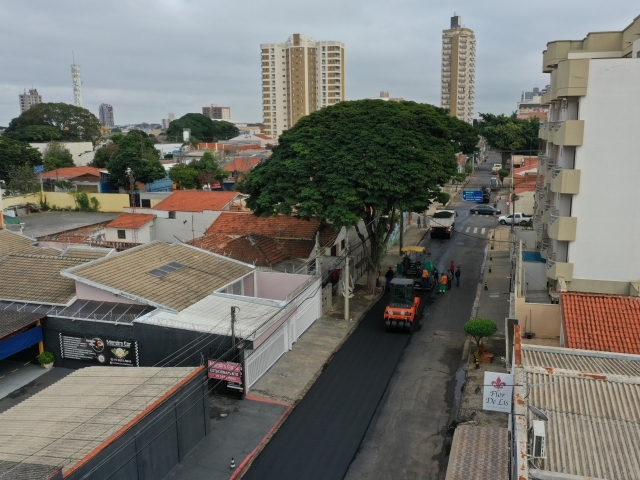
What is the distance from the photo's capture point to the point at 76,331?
2025 centimetres

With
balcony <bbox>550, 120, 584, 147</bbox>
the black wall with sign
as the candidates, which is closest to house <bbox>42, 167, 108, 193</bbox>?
the black wall with sign

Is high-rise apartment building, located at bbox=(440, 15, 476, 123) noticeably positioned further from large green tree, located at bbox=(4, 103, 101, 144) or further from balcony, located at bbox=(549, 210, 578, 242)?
balcony, located at bbox=(549, 210, 578, 242)

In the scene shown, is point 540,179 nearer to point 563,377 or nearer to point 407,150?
point 407,150

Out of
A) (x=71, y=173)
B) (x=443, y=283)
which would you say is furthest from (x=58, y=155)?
(x=443, y=283)

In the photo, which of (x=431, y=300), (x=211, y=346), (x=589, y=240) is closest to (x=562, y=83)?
(x=589, y=240)

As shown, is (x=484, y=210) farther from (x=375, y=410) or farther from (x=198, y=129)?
(x=198, y=129)

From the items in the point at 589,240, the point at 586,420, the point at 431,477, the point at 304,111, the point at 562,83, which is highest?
the point at 304,111

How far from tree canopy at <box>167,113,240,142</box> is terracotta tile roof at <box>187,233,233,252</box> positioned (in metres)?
93.5

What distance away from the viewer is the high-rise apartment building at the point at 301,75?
11891 centimetres

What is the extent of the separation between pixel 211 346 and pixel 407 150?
13.8 metres

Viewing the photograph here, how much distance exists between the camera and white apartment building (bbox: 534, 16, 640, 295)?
20.0 meters

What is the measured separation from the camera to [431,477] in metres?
14.7

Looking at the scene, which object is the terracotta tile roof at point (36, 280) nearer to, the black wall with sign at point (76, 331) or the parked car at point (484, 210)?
the black wall with sign at point (76, 331)

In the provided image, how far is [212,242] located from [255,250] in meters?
4.00
